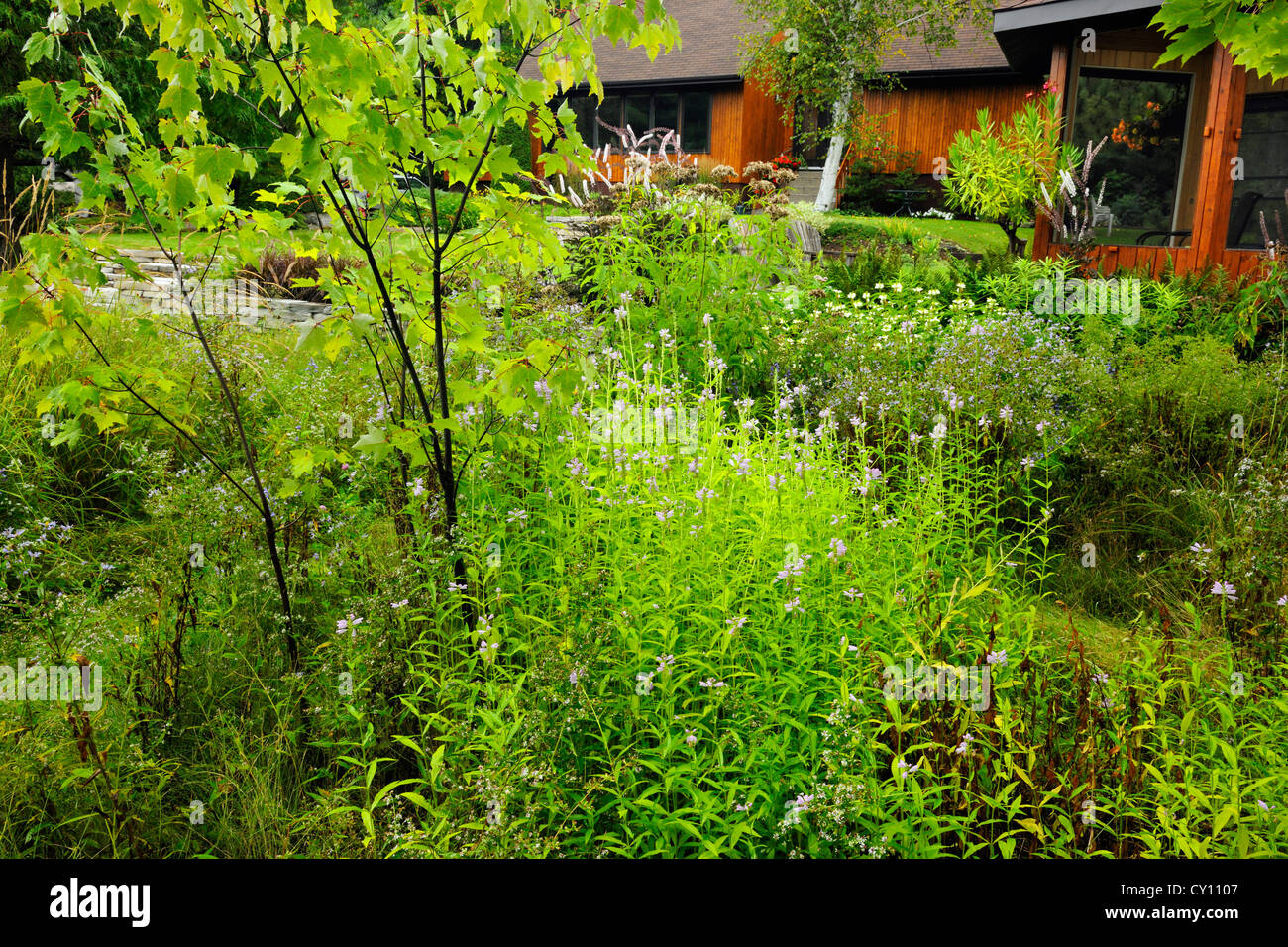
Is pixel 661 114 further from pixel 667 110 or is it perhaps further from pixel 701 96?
pixel 701 96

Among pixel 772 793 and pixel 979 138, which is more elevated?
pixel 979 138

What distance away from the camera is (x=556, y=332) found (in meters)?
5.16

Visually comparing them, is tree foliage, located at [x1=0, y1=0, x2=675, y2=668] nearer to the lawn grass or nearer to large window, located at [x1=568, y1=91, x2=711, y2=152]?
the lawn grass

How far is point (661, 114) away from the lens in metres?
27.8

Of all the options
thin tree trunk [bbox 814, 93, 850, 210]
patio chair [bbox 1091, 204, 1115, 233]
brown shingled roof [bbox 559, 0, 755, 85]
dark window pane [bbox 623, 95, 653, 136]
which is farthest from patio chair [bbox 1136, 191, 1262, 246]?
dark window pane [bbox 623, 95, 653, 136]

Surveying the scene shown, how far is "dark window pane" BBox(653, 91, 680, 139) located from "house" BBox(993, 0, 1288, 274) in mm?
15637

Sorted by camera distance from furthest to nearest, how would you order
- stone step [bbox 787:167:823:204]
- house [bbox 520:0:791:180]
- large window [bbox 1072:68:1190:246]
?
house [bbox 520:0:791:180] < stone step [bbox 787:167:823:204] < large window [bbox 1072:68:1190:246]

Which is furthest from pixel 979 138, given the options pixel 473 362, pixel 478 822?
pixel 478 822

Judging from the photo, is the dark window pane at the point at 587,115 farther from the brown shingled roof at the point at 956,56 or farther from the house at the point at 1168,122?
the house at the point at 1168,122

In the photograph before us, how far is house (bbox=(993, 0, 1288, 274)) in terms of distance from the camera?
8797mm

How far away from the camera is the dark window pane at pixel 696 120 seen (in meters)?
26.6

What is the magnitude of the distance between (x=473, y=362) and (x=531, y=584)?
5.92 ft

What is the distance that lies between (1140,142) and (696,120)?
56.8 feet

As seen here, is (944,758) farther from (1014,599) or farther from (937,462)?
(937,462)
